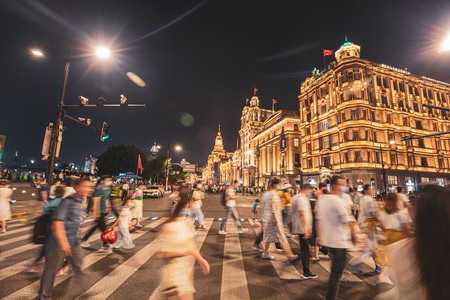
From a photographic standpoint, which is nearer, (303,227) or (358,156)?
(303,227)

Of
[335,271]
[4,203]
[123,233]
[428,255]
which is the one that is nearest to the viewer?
[428,255]

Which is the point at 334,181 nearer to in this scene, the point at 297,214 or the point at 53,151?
the point at 297,214

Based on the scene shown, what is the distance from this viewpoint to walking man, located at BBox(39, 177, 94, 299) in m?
3.39

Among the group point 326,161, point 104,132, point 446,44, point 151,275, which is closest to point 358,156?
point 326,161

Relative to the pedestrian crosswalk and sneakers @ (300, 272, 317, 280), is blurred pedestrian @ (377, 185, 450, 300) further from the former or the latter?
sneakers @ (300, 272, 317, 280)

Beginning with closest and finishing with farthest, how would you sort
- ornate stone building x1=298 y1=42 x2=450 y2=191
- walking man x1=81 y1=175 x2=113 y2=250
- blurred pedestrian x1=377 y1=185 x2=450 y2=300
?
1. blurred pedestrian x1=377 y1=185 x2=450 y2=300
2. walking man x1=81 y1=175 x2=113 y2=250
3. ornate stone building x1=298 y1=42 x2=450 y2=191

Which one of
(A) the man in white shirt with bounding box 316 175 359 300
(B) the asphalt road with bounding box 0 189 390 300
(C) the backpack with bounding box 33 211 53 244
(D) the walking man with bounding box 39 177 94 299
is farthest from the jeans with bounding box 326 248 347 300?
(C) the backpack with bounding box 33 211 53 244

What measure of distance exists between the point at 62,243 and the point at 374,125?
4725 centimetres

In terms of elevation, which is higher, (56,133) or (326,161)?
(326,161)

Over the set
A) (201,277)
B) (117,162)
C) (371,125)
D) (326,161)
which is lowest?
(201,277)

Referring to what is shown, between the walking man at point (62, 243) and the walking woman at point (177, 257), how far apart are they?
169 centimetres

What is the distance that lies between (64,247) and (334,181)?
175 inches

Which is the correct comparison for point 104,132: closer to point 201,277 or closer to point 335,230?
point 201,277

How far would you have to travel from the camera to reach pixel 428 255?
1.16 metres
